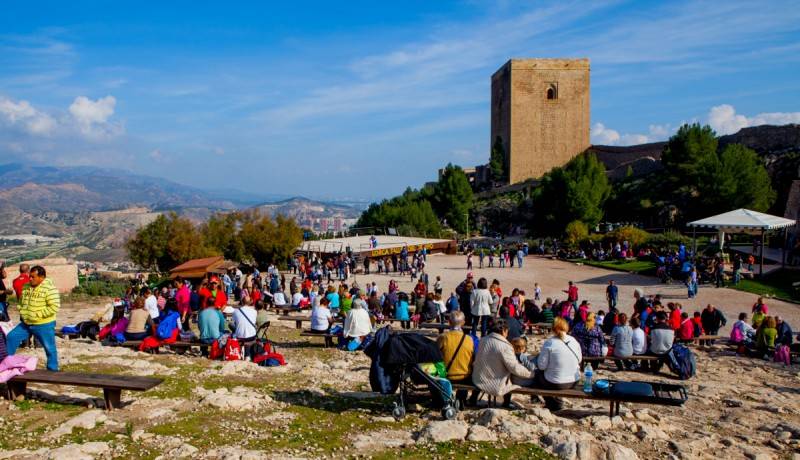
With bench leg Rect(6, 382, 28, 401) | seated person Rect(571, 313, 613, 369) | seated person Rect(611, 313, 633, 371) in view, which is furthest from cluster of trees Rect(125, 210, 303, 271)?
bench leg Rect(6, 382, 28, 401)

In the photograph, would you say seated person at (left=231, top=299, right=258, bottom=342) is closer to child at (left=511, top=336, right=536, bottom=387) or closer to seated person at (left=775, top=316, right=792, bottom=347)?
child at (left=511, top=336, right=536, bottom=387)

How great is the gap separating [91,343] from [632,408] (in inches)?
382

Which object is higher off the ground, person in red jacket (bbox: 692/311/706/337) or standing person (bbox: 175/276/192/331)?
standing person (bbox: 175/276/192/331)

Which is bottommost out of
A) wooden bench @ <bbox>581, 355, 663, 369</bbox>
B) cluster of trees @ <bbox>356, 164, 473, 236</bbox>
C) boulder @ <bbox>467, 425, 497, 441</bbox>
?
wooden bench @ <bbox>581, 355, 663, 369</bbox>

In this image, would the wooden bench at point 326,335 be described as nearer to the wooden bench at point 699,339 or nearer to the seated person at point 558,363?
the seated person at point 558,363

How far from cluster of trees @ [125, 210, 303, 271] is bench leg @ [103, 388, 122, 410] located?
1038 inches

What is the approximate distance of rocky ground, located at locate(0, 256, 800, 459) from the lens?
5648mm

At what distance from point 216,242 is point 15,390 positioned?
28.6 metres

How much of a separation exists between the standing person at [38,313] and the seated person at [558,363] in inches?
223

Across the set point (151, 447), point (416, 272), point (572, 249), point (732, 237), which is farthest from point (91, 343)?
point (732, 237)

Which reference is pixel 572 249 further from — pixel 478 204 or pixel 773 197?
pixel 478 204

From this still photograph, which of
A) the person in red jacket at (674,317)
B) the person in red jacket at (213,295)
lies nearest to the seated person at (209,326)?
the person in red jacket at (213,295)

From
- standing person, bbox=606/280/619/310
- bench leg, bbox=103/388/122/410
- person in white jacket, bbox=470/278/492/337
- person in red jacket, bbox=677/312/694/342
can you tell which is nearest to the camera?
bench leg, bbox=103/388/122/410

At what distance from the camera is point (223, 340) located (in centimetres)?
1065
